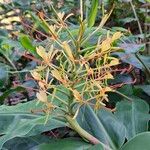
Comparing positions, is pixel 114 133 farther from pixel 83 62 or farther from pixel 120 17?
pixel 120 17

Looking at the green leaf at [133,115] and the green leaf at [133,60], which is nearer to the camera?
the green leaf at [133,115]

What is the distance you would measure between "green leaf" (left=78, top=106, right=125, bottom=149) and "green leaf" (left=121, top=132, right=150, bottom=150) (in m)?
0.09

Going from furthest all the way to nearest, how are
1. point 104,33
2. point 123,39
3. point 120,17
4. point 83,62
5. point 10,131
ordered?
point 120,17 → point 123,39 → point 104,33 → point 10,131 → point 83,62

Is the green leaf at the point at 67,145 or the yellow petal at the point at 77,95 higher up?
the yellow petal at the point at 77,95

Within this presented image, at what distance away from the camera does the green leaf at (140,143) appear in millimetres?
1029

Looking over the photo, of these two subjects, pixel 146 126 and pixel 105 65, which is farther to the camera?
pixel 146 126

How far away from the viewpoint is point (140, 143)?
40.8 inches

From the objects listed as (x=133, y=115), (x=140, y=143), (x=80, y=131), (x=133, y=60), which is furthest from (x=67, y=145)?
(x=133, y=60)

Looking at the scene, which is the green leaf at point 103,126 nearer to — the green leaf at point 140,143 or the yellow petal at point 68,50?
the green leaf at point 140,143

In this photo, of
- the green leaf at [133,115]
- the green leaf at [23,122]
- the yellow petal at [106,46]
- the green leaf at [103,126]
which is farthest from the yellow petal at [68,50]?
the green leaf at [133,115]

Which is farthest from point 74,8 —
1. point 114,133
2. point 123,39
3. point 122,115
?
point 114,133

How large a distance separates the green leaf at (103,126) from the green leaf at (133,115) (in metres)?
0.07

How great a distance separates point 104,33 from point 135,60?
204 mm

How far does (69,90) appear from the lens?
39.4 inches
